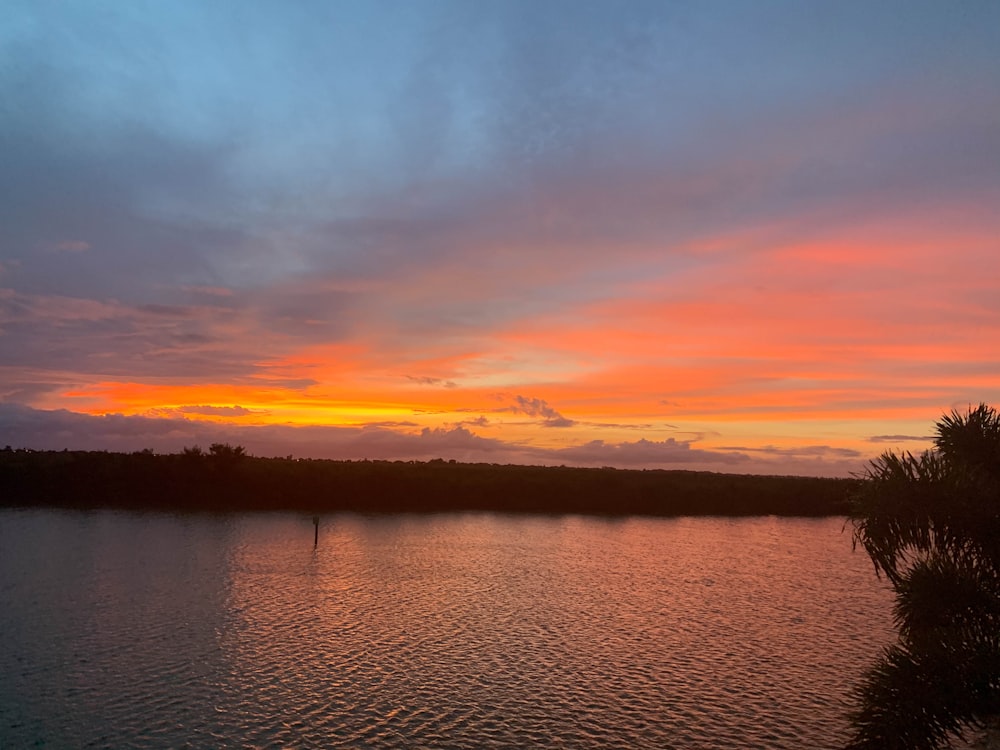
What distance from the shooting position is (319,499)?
126625mm

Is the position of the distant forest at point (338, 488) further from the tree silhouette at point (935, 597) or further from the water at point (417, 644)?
the tree silhouette at point (935, 597)

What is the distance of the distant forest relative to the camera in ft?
394

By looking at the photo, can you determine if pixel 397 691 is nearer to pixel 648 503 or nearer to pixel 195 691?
pixel 195 691

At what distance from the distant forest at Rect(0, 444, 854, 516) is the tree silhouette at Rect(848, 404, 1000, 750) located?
10545cm

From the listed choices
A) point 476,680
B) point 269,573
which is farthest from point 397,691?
point 269,573

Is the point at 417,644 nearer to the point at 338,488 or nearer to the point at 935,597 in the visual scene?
the point at 935,597

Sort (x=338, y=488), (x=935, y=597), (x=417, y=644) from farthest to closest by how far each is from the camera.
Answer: (x=338, y=488) → (x=417, y=644) → (x=935, y=597)

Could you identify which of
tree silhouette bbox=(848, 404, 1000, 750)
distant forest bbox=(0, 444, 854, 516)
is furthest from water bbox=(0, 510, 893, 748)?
distant forest bbox=(0, 444, 854, 516)

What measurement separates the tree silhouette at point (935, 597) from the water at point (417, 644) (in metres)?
13.5

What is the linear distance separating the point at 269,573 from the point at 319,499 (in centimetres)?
6695

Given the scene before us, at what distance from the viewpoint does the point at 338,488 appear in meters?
129

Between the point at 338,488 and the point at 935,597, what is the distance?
120 meters

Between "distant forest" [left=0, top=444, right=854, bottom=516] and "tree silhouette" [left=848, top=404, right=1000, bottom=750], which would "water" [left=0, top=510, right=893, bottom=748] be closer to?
"tree silhouette" [left=848, top=404, right=1000, bottom=750]

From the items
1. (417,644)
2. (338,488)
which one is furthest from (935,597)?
(338,488)
